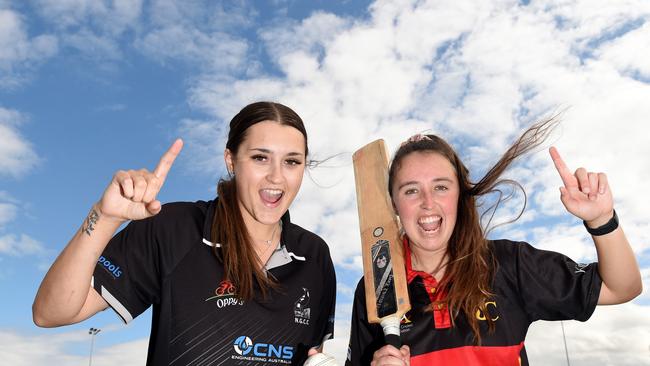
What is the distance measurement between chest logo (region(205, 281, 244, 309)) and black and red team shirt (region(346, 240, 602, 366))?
89cm

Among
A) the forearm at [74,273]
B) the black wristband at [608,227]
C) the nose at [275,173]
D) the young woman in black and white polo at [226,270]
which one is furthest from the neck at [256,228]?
the black wristband at [608,227]

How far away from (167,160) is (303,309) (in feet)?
4.04

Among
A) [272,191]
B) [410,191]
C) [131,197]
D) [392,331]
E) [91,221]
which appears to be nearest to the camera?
[131,197]

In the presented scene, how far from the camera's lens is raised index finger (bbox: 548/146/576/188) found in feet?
8.73

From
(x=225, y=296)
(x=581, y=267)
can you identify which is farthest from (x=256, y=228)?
(x=581, y=267)

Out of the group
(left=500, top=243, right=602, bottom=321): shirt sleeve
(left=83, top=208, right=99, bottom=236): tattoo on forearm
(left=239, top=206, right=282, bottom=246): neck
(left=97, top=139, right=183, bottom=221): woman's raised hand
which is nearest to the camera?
(left=97, top=139, right=183, bottom=221): woman's raised hand

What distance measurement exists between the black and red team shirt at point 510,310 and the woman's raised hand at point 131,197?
1.48m

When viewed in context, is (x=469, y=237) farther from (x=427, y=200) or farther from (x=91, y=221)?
(x=91, y=221)

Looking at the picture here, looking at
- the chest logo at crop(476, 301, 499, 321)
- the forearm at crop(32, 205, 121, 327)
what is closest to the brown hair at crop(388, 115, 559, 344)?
the chest logo at crop(476, 301, 499, 321)

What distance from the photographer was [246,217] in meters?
3.40

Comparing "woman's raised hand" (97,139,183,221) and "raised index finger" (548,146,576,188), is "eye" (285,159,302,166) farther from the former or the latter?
"raised index finger" (548,146,576,188)

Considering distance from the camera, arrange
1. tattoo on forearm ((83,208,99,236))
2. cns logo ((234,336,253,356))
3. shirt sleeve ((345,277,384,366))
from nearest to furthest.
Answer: tattoo on forearm ((83,208,99,236)), cns logo ((234,336,253,356)), shirt sleeve ((345,277,384,366))

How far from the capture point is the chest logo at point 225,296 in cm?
303

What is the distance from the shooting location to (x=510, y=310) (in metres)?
2.89
